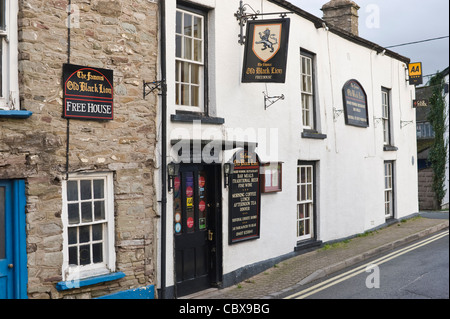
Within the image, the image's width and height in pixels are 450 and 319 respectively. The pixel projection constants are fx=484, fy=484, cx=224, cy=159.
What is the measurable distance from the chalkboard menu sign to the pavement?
0.95 meters

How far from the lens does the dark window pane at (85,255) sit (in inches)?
286

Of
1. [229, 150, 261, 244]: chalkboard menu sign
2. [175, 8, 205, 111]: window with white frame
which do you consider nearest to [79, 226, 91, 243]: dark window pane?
[175, 8, 205, 111]: window with white frame

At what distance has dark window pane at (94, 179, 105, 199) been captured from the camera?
7441 millimetres

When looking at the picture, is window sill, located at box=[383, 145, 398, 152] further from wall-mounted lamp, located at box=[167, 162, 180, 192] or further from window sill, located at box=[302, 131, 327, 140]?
wall-mounted lamp, located at box=[167, 162, 180, 192]

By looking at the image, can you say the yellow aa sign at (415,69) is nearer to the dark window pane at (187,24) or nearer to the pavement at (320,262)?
the pavement at (320,262)

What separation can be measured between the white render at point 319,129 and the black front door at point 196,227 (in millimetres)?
253

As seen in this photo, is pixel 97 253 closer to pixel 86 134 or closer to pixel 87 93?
pixel 86 134

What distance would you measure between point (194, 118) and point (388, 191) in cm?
1073

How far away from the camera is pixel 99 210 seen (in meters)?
7.47

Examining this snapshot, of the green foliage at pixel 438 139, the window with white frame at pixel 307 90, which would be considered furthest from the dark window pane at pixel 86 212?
the green foliage at pixel 438 139

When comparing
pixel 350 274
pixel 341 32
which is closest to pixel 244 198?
pixel 350 274

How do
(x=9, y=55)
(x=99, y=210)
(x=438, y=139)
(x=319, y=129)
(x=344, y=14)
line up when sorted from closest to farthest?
1. (x=9, y=55)
2. (x=99, y=210)
3. (x=319, y=129)
4. (x=344, y=14)
5. (x=438, y=139)
